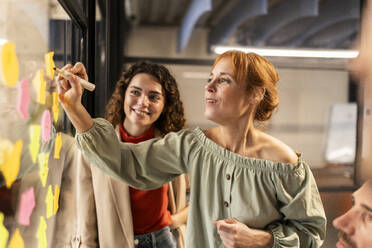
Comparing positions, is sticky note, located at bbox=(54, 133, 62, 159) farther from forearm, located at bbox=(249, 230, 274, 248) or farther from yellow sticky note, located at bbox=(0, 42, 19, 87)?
forearm, located at bbox=(249, 230, 274, 248)

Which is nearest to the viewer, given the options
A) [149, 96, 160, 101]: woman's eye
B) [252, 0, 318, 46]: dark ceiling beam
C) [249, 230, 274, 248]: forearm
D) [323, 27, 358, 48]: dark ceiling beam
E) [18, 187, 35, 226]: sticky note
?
[18, 187, 35, 226]: sticky note

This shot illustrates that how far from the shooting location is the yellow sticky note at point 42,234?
0.90 metres

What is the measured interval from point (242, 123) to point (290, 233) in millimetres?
343

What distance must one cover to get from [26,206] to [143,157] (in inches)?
15.4

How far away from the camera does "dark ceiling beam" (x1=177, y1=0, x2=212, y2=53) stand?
10.3ft

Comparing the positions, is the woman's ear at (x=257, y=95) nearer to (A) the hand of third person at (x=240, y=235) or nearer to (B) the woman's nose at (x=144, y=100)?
(A) the hand of third person at (x=240, y=235)

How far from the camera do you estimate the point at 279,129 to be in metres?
3.74

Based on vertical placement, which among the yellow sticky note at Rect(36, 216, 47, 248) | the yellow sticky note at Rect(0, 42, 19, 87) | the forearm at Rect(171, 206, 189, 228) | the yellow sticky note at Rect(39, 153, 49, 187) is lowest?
the forearm at Rect(171, 206, 189, 228)

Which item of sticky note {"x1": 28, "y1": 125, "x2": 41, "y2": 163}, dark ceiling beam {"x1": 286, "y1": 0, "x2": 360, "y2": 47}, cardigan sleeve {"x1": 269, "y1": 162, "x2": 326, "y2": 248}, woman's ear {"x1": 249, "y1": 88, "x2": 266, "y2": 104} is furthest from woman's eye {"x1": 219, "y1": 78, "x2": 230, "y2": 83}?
dark ceiling beam {"x1": 286, "y1": 0, "x2": 360, "y2": 47}

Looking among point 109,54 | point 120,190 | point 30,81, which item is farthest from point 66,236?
point 109,54

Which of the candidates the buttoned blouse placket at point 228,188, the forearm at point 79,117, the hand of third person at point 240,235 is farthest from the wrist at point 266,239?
the forearm at point 79,117

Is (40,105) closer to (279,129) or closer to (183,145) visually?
(183,145)

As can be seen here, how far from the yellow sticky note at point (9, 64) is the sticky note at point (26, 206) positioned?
0.79 feet

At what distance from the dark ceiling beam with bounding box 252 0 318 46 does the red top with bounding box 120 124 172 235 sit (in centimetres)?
211
